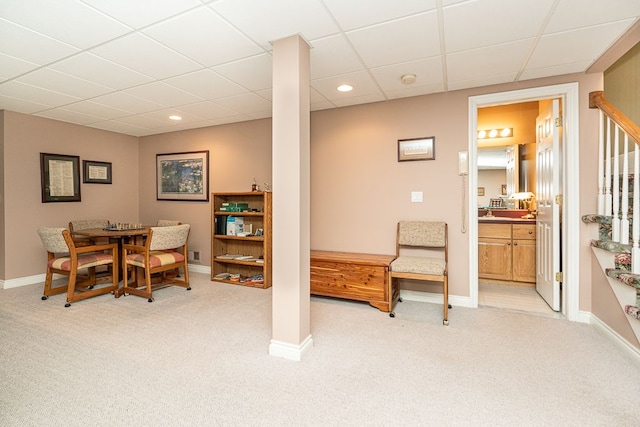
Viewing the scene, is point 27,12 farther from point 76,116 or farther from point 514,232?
point 514,232

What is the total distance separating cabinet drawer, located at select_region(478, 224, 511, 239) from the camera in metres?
4.15

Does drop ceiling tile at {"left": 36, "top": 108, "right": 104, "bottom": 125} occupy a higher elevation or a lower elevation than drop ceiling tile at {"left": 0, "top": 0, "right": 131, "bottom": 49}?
higher

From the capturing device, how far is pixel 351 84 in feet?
10.1

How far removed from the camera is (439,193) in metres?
3.36

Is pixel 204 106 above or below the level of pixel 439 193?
above

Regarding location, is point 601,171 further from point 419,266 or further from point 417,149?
point 419,266

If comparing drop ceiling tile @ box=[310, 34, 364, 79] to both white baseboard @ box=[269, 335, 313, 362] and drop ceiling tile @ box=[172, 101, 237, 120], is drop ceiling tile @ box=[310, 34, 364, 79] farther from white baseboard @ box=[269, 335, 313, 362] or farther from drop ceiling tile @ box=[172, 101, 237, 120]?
white baseboard @ box=[269, 335, 313, 362]

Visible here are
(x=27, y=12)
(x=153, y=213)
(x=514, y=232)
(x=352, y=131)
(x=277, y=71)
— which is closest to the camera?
(x=27, y=12)

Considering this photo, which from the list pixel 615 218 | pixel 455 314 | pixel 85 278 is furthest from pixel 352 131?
pixel 85 278

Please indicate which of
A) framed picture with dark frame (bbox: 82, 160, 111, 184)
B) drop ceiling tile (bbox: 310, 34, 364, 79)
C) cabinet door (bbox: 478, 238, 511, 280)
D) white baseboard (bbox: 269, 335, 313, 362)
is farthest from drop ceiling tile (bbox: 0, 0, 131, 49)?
cabinet door (bbox: 478, 238, 511, 280)

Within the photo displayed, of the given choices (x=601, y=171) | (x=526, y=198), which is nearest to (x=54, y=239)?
(x=601, y=171)

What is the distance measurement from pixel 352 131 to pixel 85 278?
4223 mm

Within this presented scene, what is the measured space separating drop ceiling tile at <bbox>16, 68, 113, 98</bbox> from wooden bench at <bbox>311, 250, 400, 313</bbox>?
298 cm

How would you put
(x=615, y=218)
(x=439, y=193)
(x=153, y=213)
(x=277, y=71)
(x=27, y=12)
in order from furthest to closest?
(x=153, y=213)
(x=439, y=193)
(x=615, y=218)
(x=277, y=71)
(x=27, y=12)
